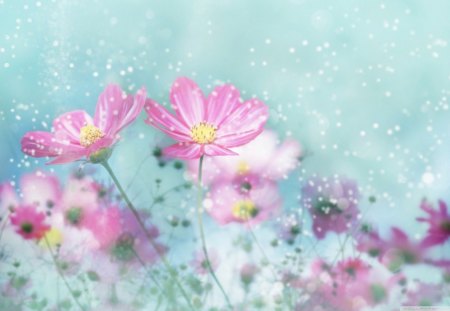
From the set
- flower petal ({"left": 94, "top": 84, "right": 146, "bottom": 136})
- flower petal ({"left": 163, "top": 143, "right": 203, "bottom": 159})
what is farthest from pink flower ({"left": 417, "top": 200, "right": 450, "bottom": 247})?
flower petal ({"left": 94, "top": 84, "right": 146, "bottom": 136})

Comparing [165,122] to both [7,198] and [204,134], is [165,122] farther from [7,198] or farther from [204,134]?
[7,198]

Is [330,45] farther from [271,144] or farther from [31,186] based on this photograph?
[31,186]

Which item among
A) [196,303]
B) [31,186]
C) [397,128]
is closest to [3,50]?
[31,186]

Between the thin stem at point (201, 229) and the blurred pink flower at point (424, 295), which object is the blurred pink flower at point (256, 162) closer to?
the thin stem at point (201, 229)

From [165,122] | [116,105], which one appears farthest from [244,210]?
[116,105]

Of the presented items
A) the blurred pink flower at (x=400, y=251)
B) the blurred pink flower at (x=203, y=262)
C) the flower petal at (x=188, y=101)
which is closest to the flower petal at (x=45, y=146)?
the flower petal at (x=188, y=101)

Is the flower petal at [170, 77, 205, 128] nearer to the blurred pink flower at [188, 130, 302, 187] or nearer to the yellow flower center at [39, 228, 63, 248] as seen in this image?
the blurred pink flower at [188, 130, 302, 187]
